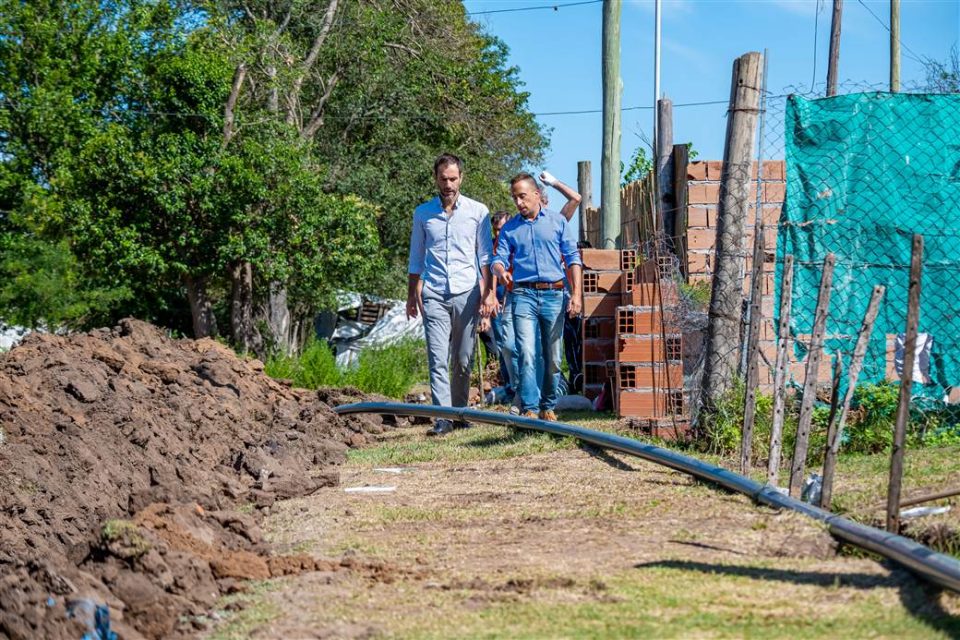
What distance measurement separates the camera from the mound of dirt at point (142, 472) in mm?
4684

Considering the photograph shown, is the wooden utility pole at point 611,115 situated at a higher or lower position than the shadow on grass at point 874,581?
higher

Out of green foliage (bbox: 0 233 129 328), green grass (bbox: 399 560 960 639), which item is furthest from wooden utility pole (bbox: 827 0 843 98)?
green grass (bbox: 399 560 960 639)

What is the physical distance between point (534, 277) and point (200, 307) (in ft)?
47.5

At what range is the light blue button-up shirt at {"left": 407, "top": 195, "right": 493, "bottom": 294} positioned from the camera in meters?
10.1

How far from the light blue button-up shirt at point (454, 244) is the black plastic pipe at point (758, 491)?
1036mm

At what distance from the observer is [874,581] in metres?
4.71

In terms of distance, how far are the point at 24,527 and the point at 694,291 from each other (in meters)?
5.78

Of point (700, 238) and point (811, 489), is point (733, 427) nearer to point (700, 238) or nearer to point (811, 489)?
point (811, 489)

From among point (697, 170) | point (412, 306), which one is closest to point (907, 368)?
point (412, 306)

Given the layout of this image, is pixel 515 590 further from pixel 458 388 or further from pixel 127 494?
pixel 458 388

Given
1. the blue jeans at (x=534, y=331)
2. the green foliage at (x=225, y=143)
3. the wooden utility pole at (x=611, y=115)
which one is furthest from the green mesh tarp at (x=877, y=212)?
the green foliage at (x=225, y=143)

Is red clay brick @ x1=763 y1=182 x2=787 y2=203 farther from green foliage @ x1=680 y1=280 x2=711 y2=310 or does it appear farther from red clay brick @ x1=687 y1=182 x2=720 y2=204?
green foliage @ x1=680 y1=280 x2=711 y2=310

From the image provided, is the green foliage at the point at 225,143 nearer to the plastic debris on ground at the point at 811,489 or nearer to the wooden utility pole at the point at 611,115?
the wooden utility pole at the point at 611,115

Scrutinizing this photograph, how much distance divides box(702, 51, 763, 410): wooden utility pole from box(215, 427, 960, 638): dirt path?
1344 millimetres
